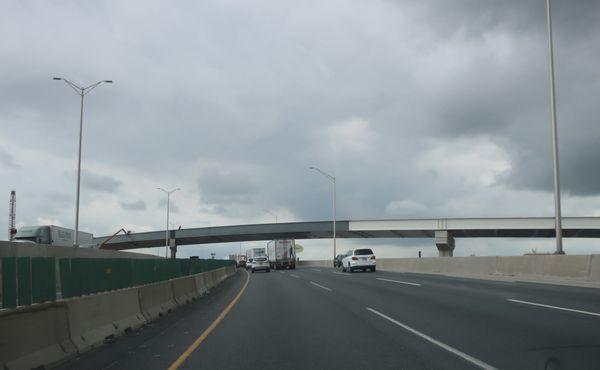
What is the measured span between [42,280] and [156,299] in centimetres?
724

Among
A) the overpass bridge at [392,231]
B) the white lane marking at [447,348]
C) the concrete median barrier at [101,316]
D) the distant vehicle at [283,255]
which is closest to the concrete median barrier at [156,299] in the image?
the concrete median barrier at [101,316]

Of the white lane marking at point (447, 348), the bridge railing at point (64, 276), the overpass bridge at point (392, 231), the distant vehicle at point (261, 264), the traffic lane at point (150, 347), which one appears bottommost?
the distant vehicle at point (261, 264)

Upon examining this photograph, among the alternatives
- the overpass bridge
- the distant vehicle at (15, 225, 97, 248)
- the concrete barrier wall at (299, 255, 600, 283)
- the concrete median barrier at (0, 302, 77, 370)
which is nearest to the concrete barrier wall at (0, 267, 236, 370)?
the concrete median barrier at (0, 302, 77, 370)

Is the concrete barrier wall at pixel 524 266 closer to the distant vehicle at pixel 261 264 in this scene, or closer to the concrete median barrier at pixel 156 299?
the concrete median barrier at pixel 156 299

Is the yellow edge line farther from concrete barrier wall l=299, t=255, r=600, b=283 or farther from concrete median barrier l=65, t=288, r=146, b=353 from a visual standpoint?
concrete barrier wall l=299, t=255, r=600, b=283

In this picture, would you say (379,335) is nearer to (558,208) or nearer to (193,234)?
(558,208)

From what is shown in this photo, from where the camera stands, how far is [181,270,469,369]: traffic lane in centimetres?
852

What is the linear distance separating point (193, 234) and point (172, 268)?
269 feet

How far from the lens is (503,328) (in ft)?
38.1

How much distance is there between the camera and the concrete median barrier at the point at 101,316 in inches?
386

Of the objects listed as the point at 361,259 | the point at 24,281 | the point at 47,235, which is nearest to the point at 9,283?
the point at 24,281

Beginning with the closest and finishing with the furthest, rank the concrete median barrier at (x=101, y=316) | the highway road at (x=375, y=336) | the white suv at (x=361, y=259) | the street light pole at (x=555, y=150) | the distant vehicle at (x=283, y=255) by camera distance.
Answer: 1. the highway road at (x=375, y=336)
2. the concrete median barrier at (x=101, y=316)
3. the street light pole at (x=555, y=150)
4. the white suv at (x=361, y=259)
5. the distant vehicle at (x=283, y=255)

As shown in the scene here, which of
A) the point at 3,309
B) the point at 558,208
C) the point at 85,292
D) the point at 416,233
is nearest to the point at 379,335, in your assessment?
the point at 85,292

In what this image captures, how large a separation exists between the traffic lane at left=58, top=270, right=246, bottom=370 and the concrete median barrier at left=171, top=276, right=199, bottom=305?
3733mm
